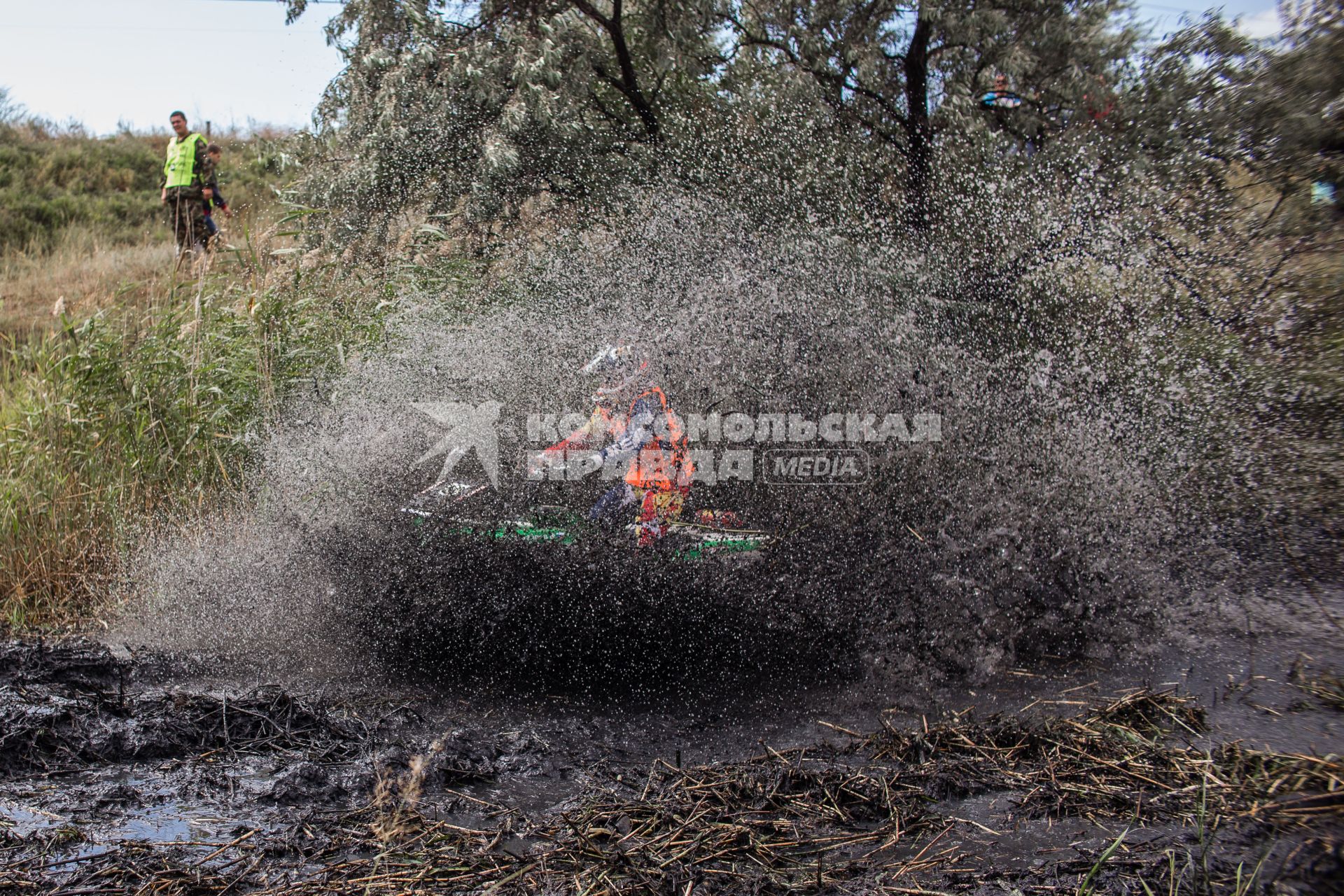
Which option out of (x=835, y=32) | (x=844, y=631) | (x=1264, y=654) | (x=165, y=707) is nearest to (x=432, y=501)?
(x=165, y=707)

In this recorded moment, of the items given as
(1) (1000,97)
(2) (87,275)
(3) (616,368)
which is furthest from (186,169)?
(1) (1000,97)

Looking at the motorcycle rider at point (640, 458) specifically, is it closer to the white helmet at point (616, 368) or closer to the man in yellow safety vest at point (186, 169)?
the white helmet at point (616, 368)

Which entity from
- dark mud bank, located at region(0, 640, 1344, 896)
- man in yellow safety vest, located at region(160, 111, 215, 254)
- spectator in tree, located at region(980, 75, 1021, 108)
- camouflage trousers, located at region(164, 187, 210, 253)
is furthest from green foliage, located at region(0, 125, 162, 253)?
dark mud bank, located at region(0, 640, 1344, 896)

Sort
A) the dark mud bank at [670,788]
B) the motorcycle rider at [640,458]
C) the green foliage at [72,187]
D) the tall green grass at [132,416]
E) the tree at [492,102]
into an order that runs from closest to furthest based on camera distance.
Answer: the dark mud bank at [670,788] → the motorcycle rider at [640,458] → the tall green grass at [132,416] → the tree at [492,102] → the green foliage at [72,187]

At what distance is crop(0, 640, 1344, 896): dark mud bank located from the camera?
265 cm

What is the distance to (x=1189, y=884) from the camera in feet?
8.10

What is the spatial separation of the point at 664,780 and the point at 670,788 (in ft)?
0.44

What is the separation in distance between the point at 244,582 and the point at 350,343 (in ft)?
7.27

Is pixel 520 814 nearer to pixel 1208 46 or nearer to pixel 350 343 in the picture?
pixel 350 343

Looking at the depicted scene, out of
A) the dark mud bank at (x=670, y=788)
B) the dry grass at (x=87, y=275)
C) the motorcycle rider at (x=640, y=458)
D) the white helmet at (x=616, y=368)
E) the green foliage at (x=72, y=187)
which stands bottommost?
the dark mud bank at (x=670, y=788)

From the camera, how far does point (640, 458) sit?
547 centimetres

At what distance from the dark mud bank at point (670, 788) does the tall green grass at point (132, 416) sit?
1628 mm

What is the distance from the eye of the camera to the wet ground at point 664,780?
266cm

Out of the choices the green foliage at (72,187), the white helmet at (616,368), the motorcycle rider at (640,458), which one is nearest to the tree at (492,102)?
the white helmet at (616,368)
